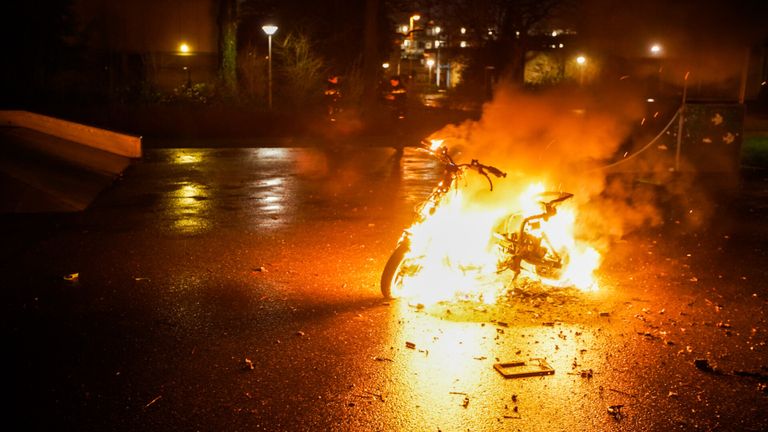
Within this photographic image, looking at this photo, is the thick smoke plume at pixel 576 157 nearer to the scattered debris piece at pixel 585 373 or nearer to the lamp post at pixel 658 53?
the lamp post at pixel 658 53

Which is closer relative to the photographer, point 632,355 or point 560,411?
point 560,411

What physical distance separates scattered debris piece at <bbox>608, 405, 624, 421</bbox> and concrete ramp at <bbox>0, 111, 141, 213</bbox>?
29.7ft

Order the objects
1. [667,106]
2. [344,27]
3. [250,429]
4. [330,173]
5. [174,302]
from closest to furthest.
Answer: [250,429]
[174,302]
[330,173]
[667,106]
[344,27]

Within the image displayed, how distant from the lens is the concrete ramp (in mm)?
11297

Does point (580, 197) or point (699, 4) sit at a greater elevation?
point (699, 4)

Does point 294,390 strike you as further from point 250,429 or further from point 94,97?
point 94,97

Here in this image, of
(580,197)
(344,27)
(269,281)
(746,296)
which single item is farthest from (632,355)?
(344,27)

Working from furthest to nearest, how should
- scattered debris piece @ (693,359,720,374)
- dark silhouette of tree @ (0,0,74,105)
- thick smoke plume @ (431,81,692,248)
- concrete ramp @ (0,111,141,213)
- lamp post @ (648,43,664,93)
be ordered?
dark silhouette of tree @ (0,0,74,105) → lamp post @ (648,43,664,93) → concrete ramp @ (0,111,141,213) → thick smoke plume @ (431,81,692,248) → scattered debris piece @ (693,359,720,374)

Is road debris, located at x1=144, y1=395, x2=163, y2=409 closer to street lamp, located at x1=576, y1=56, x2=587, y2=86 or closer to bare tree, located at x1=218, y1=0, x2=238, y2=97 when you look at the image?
bare tree, located at x1=218, y1=0, x2=238, y2=97

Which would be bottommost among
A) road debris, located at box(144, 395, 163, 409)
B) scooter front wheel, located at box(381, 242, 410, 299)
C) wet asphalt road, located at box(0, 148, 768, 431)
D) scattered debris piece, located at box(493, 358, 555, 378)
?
wet asphalt road, located at box(0, 148, 768, 431)

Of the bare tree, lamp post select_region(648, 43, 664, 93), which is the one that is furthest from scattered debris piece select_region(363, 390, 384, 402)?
the bare tree

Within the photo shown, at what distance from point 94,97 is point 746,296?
83.9 feet

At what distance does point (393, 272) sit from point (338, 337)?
1042 mm

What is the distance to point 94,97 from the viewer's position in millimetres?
27547
